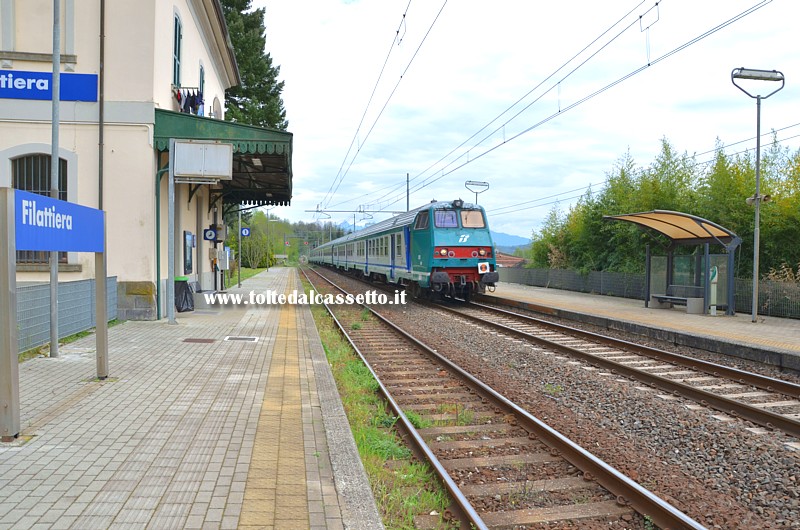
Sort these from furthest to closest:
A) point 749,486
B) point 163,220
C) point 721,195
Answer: point 721,195
point 163,220
point 749,486

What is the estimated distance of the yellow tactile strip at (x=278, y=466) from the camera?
366 centimetres

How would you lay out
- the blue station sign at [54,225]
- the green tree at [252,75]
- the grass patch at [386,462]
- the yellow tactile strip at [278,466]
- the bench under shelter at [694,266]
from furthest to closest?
the green tree at [252,75] → the bench under shelter at [694,266] → the blue station sign at [54,225] → the grass patch at [386,462] → the yellow tactile strip at [278,466]

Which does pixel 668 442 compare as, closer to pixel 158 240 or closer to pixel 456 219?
pixel 158 240

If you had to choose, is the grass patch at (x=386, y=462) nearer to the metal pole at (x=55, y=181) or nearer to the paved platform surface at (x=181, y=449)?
the paved platform surface at (x=181, y=449)

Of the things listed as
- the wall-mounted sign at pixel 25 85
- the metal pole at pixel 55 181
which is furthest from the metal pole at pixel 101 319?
the wall-mounted sign at pixel 25 85

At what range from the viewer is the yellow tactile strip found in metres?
3.66

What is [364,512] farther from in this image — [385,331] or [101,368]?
[385,331]

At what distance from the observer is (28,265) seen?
40.7 feet

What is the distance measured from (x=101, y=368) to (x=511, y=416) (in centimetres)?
490

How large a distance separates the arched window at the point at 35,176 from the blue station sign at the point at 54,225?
252 inches

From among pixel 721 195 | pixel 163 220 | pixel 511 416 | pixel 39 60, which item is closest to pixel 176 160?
pixel 163 220

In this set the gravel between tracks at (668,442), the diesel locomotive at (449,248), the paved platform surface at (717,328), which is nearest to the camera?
the gravel between tracks at (668,442)

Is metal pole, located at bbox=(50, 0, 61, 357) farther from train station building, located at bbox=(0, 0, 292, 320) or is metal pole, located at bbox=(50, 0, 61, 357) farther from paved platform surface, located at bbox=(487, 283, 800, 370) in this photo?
paved platform surface, located at bbox=(487, 283, 800, 370)

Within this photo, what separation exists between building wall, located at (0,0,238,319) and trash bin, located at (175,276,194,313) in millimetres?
1621
